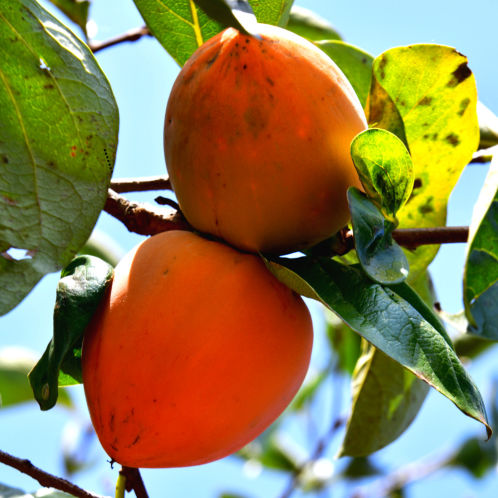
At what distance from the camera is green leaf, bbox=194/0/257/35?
83 cm

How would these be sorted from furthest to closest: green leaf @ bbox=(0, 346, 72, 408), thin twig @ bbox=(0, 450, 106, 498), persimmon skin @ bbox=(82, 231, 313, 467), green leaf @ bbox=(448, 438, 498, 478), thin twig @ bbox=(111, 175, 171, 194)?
green leaf @ bbox=(448, 438, 498, 478), green leaf @ bbox=(0, 346, 72, 408), thin twig @ bbox=(111, 175, 171, 194), thin twig @ bbox=(0, 450, 106, 498), persimmon skin @ bbox=(82, 231, 313, 467)

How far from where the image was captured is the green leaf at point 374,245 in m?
0.90

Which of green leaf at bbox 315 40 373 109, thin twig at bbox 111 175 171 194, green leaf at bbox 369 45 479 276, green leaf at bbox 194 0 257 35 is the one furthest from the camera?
green leaf at bbox 315 40 373 109

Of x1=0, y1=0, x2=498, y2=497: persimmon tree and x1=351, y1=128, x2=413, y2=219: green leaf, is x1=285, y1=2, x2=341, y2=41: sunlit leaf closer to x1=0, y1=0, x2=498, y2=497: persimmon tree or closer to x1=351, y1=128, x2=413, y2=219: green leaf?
x1=0, y1=0, x2=498, y2=497: persimmon tree

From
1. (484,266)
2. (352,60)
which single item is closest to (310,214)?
(484,266)

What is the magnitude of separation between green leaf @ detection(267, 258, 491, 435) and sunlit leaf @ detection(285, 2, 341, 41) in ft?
2.97

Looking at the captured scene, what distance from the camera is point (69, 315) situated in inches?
38.4

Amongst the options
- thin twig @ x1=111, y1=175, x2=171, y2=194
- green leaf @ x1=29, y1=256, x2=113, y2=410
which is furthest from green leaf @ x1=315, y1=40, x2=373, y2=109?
green leaf @ x1=29, y1=256, x2=113, y2=410

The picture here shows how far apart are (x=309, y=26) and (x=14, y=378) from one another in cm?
142

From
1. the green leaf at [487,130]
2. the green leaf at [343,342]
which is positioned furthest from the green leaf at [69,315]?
the green leaf at [343,342]

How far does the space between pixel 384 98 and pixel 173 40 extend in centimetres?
37

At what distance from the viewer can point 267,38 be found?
102 centimetres

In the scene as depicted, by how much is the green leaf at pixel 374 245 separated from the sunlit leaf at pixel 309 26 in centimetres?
89

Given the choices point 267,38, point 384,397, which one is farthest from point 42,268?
point 384,397
